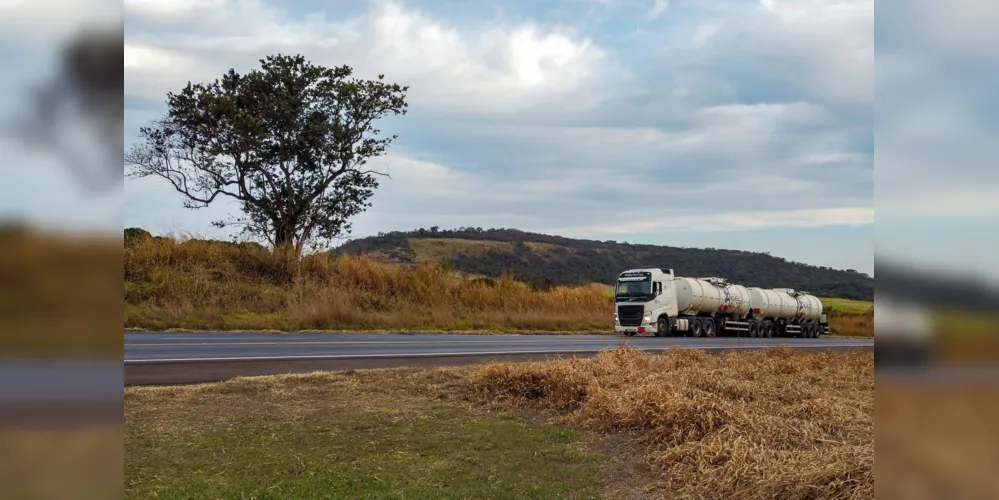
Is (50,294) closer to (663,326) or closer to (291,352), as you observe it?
(291,352)

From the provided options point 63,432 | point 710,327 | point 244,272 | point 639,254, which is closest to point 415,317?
point 244,272

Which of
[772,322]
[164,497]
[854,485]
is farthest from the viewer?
[772,322]

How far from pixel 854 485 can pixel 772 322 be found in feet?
123

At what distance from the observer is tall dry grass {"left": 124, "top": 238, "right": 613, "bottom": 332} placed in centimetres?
2670

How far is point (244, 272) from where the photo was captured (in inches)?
1227

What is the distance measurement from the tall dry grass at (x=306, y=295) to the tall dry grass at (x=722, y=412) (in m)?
16.2

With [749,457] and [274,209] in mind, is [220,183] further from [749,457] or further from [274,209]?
[749,457]

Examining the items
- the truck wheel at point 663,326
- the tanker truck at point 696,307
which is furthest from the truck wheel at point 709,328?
the truck wheel at point 663,326

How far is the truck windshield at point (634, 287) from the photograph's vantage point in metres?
33.3

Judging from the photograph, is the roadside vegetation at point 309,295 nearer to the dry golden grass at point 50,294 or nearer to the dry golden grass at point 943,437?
the dry golden grass at point 50,294

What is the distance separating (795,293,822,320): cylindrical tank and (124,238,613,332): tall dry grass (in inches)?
484

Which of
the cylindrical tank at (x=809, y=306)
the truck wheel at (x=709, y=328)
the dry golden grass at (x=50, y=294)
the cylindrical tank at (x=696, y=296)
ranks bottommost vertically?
the truck wheel at (x=709, y=328)

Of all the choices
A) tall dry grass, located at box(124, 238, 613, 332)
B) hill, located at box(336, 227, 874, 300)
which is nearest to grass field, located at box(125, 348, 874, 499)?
tall dry grass, located at box(124, 238, 613, 332)

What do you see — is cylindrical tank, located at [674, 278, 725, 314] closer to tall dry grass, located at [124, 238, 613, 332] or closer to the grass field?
tall dry grass, located at [124, 238, 613, 332]
